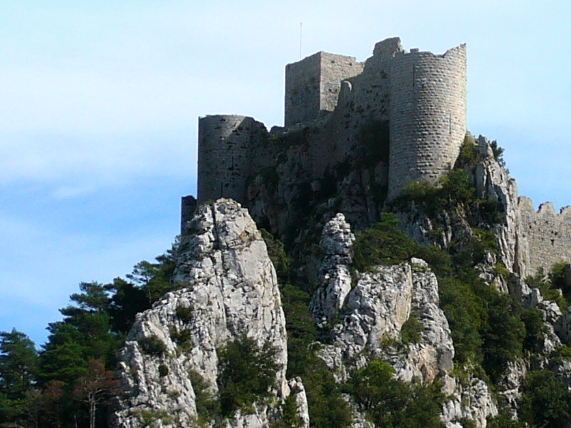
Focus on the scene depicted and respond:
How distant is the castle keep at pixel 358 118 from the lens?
267 feet

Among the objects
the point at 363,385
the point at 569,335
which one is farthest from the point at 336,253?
the point at 569,335

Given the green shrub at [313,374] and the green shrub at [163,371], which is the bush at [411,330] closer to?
the green shrub at [313,374]

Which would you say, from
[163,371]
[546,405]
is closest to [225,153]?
[546,405]

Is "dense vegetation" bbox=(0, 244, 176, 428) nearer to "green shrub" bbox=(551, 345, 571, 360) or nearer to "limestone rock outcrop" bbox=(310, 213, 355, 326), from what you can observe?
"limestone rock outcrop" bbox=(310, 213, 355, 326)

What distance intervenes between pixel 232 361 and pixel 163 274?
49.0 ft

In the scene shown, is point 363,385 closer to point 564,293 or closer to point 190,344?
point 190,344

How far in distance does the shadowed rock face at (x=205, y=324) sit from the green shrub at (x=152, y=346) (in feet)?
0.14

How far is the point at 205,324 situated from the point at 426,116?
21.4 meters

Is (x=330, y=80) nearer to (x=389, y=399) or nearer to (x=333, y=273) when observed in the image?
(x=333, y=273)

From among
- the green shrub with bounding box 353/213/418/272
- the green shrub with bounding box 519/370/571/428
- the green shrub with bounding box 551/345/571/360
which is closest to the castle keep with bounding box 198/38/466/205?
the green shrub with bounding box 353/213/418/272

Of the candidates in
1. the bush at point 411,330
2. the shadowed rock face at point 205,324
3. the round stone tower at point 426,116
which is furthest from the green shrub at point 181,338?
the round stone tower at point 426,116

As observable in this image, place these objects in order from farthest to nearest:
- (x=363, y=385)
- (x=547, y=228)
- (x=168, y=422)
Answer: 1. (x=547, y=228)
2. (x=363, y=385)
3. (x=168, y=422)

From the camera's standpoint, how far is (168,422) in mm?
59562

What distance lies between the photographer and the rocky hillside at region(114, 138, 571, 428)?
6212 centimetres
